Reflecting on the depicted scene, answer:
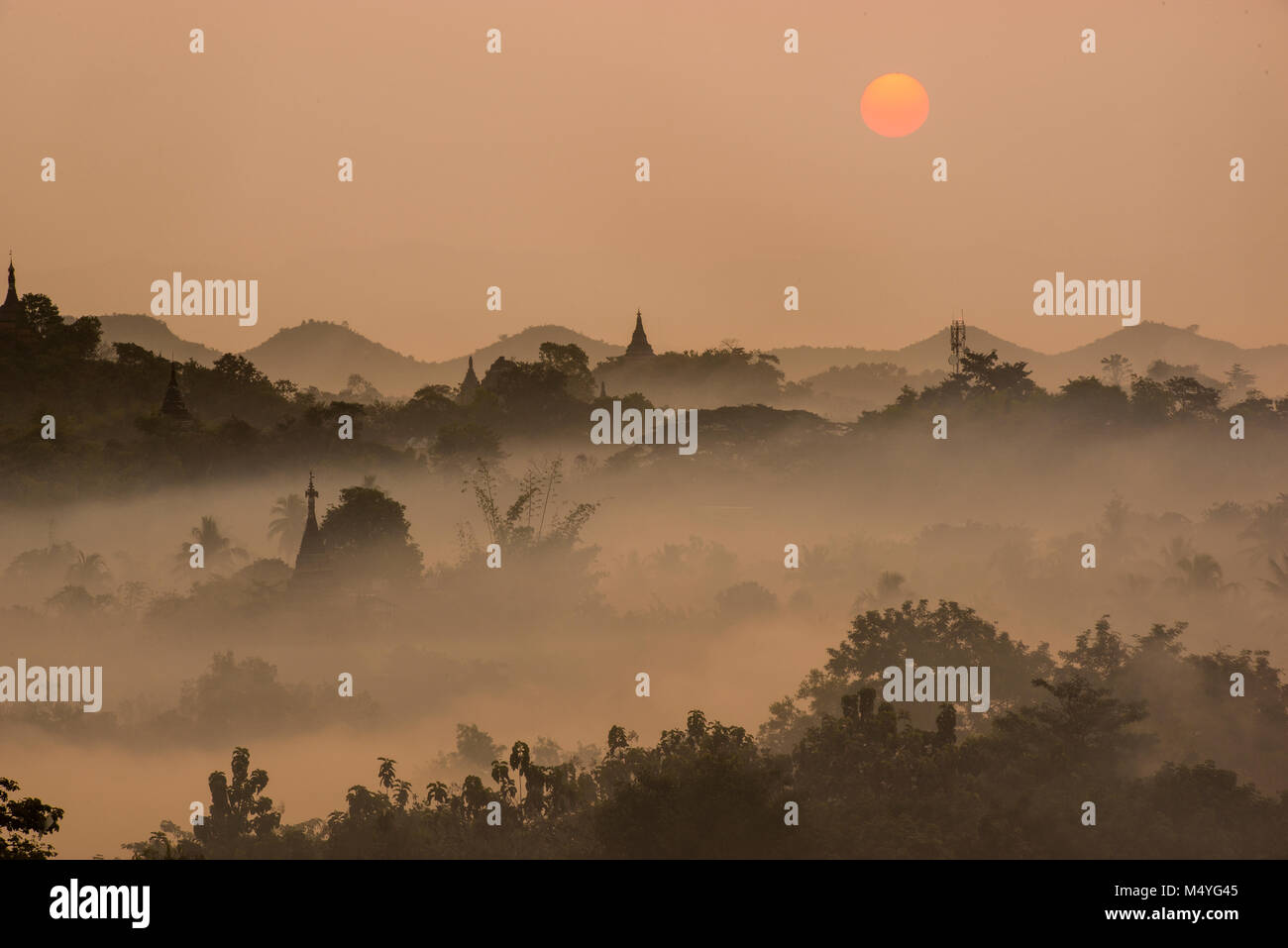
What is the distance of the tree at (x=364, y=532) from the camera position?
6475 centimetres

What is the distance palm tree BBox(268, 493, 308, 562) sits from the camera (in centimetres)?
7225

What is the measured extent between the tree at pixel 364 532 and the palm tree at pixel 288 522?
6799 mm

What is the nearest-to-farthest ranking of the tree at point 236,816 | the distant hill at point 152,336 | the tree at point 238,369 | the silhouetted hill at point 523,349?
the tree at point 236,816, the tree at point 238,369, the silhouetted hill at point 523,349, the distant hill at point 152,336

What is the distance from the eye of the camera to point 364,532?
6519 centimetres

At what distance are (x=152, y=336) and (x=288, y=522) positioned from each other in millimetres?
103313

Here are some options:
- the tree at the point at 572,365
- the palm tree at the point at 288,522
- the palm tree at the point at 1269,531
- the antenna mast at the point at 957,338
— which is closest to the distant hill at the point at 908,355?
the antenna mast at the point at 957,338

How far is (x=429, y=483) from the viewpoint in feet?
264

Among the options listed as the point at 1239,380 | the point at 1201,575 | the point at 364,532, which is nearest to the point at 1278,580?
the point at 1201,575
